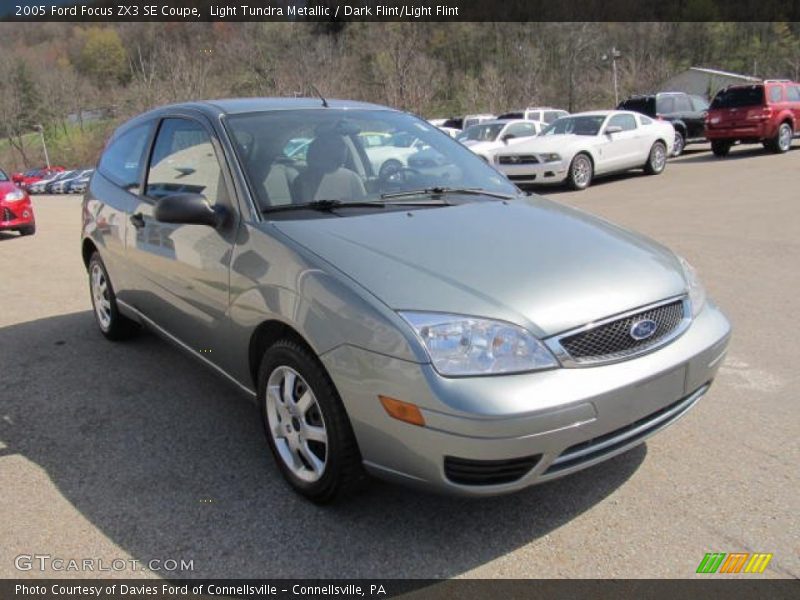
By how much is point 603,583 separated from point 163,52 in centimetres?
5811

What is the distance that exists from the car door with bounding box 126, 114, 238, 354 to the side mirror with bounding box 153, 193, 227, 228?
50 mm

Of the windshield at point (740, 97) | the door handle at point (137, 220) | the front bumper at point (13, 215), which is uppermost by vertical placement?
the windshield at point (740, 97)

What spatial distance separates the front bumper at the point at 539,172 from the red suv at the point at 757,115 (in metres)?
6.67

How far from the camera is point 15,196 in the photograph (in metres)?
12.3

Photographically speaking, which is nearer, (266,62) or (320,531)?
(320,531)

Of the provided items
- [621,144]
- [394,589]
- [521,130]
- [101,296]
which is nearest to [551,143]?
[621,144]

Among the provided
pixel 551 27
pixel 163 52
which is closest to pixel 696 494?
pixel 163 52

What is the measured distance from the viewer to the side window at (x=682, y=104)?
820 inches

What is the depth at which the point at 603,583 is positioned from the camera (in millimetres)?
2342

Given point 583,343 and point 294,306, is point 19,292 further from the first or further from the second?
point 583,343

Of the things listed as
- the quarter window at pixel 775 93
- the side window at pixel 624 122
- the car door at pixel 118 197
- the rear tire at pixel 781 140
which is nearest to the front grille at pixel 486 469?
the car door at pixel 118 197

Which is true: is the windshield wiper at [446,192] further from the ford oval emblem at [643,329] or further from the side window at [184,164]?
the ford oval emblem at [643,329]

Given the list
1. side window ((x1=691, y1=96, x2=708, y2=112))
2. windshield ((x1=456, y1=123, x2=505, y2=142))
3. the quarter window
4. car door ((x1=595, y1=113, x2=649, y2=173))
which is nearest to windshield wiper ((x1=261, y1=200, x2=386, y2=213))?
car door ((x1=595, y1=113, x2=649, y2=173))

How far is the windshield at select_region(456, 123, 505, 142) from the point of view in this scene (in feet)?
54.4
